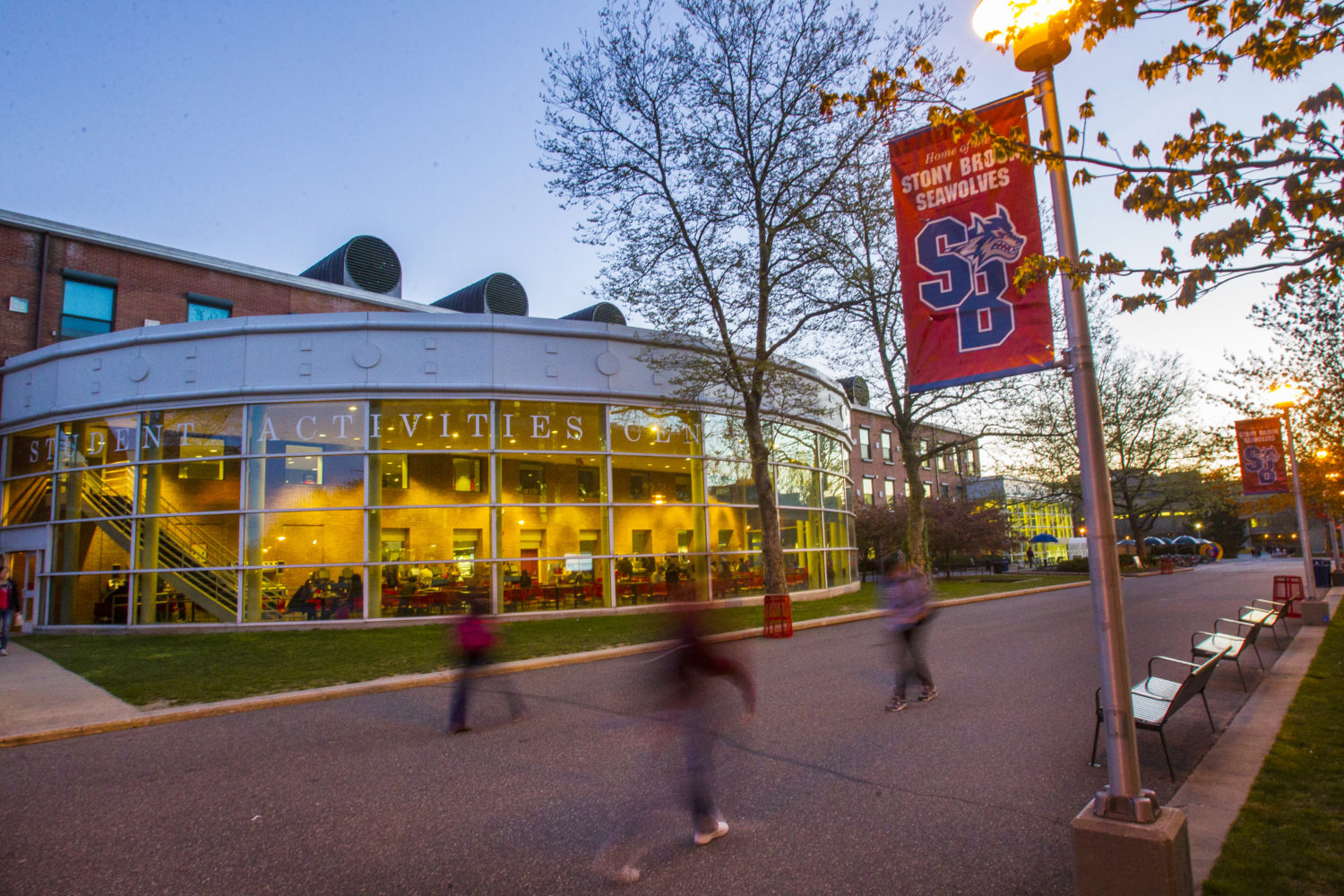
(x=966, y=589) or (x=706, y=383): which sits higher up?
(x=706, y=383)

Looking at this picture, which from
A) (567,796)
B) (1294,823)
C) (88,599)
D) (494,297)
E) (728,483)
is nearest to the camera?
(1294,823)

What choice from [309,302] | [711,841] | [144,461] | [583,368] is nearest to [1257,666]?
[711,841]

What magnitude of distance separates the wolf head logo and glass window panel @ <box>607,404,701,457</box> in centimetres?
1745

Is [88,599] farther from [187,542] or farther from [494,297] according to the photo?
[494,297]

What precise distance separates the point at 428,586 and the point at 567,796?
14.8 m

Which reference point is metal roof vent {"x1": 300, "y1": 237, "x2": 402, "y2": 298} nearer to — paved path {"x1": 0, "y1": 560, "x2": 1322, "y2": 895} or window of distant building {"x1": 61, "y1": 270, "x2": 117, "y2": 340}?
window of distant building {"x1": 61, "y1": 270, "x2": 117, "y2": 340}

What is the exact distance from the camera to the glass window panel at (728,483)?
23219 millimetres

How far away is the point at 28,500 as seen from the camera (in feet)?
72.4

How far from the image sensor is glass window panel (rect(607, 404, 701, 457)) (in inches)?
858

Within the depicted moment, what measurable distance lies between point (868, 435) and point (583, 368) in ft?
113

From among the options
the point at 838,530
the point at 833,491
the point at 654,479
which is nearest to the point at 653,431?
the point at 654,479

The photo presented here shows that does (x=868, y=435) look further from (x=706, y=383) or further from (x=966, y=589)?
(x=706, y=383)

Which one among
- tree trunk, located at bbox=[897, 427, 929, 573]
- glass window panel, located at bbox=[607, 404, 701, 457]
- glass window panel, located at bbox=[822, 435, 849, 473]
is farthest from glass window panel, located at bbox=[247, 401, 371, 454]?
tree trunk, located at bbox=[897, 427, 929, 573]

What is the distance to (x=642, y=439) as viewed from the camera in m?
22.2
